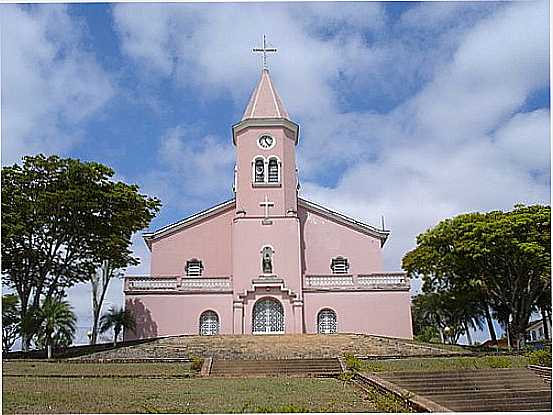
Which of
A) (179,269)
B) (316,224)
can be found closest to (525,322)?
(316,224)

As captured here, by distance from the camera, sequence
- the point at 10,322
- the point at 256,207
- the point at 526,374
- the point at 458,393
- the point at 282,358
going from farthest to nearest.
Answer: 1. the point at 256,207
2. the point at 10,322
3. the point at 282,358
4. the point at 526,374
5. the point at 458,393

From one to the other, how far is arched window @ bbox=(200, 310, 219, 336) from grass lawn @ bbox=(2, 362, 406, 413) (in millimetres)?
12087

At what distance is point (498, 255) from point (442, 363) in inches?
379

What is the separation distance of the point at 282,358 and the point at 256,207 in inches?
415

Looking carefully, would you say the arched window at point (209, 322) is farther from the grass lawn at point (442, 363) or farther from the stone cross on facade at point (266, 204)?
the grass lawn at point (442, 363)

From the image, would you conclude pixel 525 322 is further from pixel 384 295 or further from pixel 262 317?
pixel 262 317

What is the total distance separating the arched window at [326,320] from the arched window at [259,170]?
6284 millimetres

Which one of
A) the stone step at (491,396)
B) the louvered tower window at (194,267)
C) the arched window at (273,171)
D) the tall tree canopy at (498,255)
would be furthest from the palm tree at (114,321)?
the stone step at (491,396)

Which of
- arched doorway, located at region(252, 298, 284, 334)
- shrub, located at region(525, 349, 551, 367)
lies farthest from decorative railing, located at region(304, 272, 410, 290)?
shrub, located at region(525, 349, 551, 367)

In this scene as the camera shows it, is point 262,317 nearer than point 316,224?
Yes

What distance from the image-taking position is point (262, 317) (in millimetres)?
27719

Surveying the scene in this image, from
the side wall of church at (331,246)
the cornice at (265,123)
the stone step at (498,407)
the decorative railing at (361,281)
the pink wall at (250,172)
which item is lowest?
the stone step at (498,407)

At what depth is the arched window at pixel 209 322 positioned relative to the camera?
91.2ft

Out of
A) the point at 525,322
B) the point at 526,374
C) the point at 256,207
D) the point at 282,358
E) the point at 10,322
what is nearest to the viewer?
the point at 526,374
